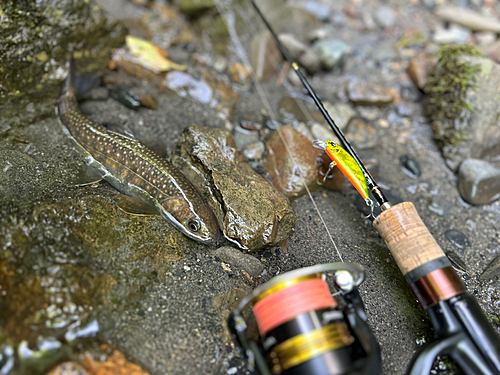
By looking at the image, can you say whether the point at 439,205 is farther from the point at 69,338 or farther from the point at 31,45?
the point at 31,45

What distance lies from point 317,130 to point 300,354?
3071 millimetres

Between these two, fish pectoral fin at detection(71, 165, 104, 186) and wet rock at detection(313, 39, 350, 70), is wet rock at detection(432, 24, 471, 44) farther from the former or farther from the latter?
fish pectoral fin at detection(71, 165, 104, 186)

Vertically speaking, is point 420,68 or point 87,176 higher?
point 420,68

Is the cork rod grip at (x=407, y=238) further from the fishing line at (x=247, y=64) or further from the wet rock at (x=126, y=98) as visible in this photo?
the wet rock at (x=126, y=98)

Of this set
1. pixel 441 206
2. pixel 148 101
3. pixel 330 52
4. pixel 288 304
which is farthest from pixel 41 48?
pixel 441 206

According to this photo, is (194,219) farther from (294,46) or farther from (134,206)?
(294,46)

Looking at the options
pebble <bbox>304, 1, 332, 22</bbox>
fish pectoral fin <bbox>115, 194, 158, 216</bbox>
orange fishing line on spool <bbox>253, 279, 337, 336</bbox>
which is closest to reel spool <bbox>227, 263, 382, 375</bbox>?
orange fishing line on spool <bbox>253, 279, 337, 336</bbox>

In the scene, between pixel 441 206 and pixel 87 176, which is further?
pixel 441 206

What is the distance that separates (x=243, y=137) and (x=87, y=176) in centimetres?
189

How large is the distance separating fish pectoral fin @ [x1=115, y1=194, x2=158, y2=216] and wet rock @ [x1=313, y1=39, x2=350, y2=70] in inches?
146

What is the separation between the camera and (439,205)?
182 inches

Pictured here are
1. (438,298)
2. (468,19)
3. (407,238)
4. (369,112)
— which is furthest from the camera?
(468,19)

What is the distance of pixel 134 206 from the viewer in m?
3.73

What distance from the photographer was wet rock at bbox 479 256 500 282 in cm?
385
